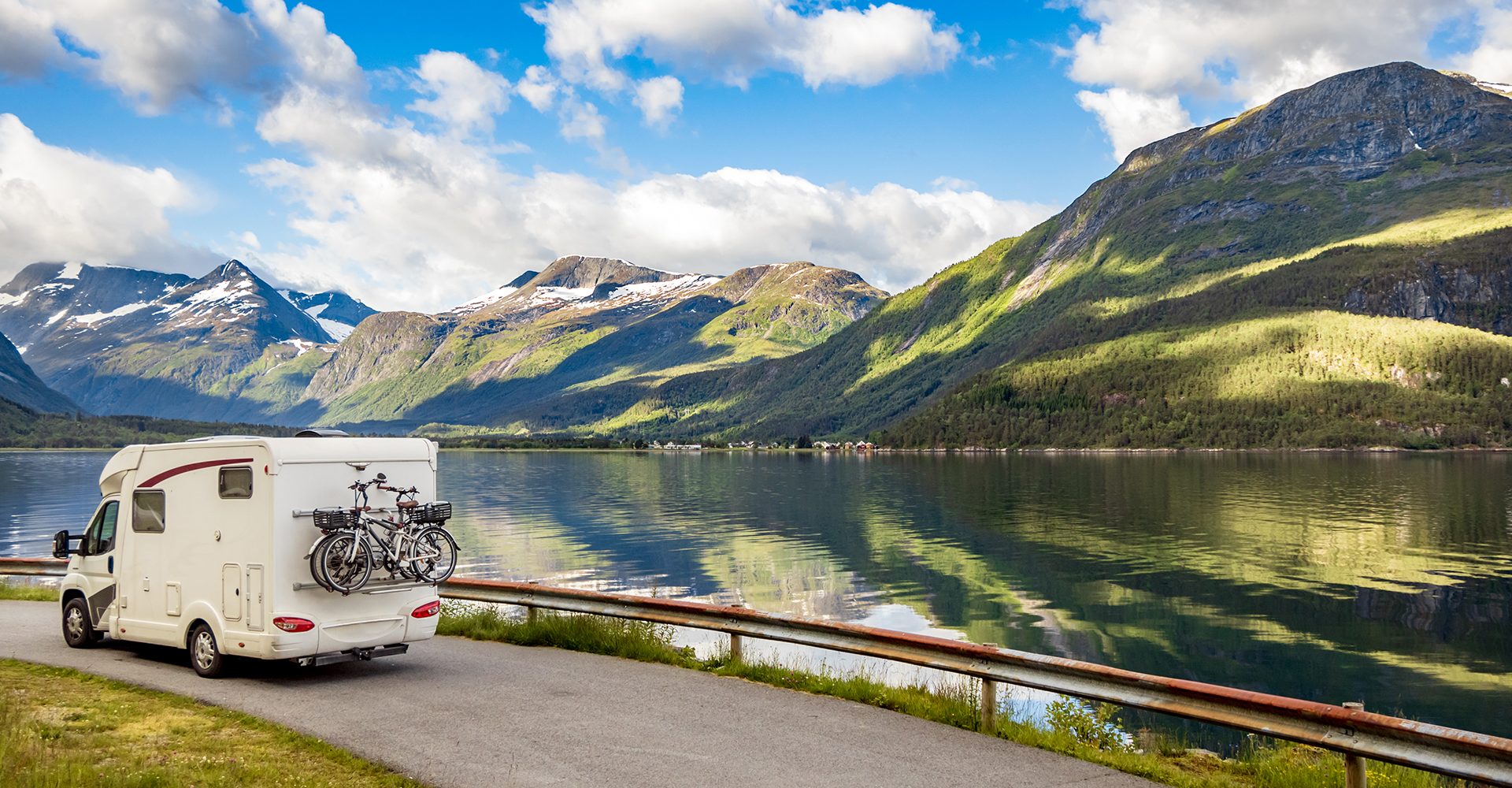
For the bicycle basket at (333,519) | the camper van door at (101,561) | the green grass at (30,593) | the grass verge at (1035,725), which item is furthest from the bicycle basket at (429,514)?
the green grass at (30,593)

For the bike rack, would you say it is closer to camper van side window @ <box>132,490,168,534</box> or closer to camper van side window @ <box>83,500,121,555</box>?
camper van side window @ <box>132,490,168,534</box>

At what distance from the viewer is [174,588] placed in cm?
2083

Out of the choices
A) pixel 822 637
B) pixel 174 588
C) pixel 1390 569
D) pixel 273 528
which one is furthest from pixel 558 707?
pixel 1390 569

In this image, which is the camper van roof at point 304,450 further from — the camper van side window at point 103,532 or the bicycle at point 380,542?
the bicycle at point 380,542

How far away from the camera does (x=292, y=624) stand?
19109mm

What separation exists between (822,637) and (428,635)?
333 inches

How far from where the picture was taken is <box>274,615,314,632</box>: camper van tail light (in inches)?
749

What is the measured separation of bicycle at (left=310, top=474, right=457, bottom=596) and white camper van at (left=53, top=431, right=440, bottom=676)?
0.31 meters

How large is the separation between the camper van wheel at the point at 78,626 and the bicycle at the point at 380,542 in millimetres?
7894

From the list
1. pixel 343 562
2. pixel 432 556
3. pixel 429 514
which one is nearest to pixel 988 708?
pixel 432 556

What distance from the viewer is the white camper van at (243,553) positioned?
19281 mm

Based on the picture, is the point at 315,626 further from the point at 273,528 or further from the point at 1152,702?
the point at 1152,702

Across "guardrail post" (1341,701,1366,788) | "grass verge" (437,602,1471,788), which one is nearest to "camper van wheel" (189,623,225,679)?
"grass verge" (437,602,1471,788)

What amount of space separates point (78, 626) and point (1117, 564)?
50585 millimetres
